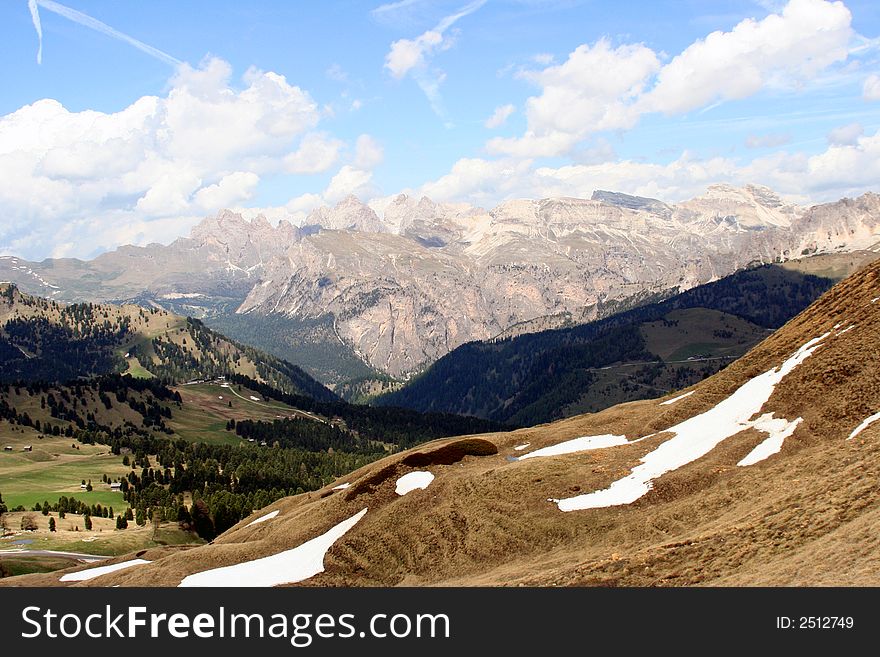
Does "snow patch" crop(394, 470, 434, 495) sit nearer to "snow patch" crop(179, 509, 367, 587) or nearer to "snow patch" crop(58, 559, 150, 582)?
"snow patch" crop(179, 509, 367, 587)

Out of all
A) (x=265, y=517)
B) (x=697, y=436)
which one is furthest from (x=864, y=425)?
(x=265, y=517)

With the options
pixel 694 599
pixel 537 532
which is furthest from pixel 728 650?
pixel 537 532

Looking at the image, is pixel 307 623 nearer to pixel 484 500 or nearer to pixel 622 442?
pixel 484 500

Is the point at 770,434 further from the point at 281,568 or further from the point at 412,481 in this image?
the point at 281,568

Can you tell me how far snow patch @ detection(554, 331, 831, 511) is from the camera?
197 ft

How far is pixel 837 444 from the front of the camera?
52344 mm

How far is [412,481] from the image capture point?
241ft

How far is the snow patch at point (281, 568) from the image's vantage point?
61.3 metres

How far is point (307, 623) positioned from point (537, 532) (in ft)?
93.8

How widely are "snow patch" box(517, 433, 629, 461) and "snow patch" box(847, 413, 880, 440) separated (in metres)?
26.0

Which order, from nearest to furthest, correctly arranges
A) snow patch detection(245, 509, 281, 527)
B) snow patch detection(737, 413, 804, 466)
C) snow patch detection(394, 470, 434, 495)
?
snow patch detection(737, 413, 804, 466), snow patch detection(394, 470, 434, 495), snow patch detection(245, 509, 281, 527)

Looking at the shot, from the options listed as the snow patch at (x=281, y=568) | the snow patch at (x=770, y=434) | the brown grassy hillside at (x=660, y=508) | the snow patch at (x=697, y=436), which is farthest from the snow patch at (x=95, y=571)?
the snow patch at (x=770, y=434)

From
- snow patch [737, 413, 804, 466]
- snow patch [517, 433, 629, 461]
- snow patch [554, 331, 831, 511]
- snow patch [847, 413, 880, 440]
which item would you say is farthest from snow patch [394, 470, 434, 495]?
snow patch [847, 413, 880, 440]

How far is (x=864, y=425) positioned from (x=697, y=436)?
1670 cm
